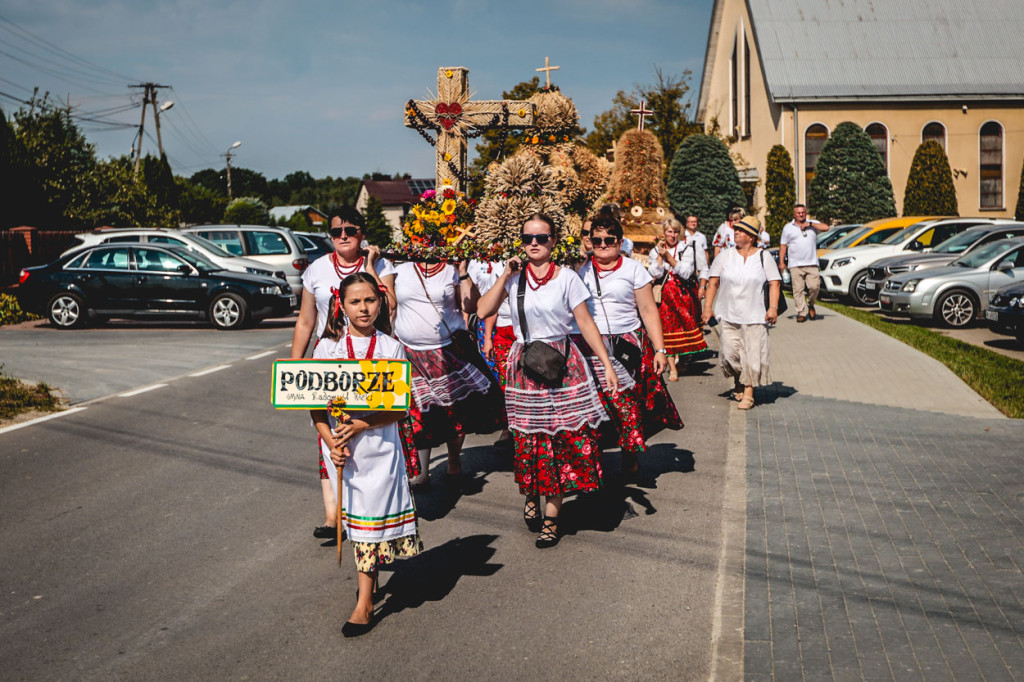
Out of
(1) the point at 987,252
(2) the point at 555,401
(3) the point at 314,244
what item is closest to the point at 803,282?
(1) the point at 987,252

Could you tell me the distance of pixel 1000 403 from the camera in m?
10.3

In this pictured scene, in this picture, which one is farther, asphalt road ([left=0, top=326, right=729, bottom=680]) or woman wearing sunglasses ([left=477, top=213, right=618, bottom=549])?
woman wearing sunglasses ([left=477, top=213, right=618, bottom=549])

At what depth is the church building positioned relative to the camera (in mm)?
39469

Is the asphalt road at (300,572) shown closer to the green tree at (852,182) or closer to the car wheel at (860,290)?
the car wheel at (860,290)

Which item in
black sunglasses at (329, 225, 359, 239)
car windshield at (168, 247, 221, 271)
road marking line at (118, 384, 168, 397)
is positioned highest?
car windshield at (168, 247, 221, 271)

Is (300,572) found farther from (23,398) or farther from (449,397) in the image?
(23,398)

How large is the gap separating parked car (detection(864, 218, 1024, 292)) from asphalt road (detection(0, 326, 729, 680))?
11.7 metres

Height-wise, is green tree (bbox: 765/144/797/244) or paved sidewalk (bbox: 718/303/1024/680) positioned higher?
green tree (bbox: 765/144/797/244)

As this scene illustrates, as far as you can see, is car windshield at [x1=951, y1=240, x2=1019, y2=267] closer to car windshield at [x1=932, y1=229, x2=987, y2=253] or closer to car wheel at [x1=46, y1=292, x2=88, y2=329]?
car windshield at [x1=932, y1=229, x2=987, y2=253]

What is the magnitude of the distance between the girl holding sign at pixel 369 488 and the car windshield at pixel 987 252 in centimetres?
1544

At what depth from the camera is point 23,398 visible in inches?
444

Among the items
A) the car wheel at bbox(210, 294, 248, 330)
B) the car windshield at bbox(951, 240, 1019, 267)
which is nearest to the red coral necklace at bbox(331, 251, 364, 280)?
the car wheel at bbox(210, 294, 248, 330)

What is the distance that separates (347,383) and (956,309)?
15.3m

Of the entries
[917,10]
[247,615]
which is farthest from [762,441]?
[917,10]
